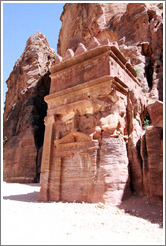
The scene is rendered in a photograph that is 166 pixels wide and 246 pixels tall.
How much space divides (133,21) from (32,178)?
18.0 m

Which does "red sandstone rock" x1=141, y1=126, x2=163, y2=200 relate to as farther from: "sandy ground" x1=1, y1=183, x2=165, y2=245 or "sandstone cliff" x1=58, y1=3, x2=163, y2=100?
"sandstone cliff" x1=58, y1=3, x2=163, y2=100

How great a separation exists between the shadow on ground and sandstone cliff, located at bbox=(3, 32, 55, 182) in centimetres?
1334

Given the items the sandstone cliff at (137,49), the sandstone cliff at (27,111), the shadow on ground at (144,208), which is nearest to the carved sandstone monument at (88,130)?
the shadow on ground at (144,208)

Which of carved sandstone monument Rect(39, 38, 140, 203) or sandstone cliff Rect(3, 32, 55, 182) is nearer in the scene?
carved sandstone monument Rect(39, 38, 140, 203)

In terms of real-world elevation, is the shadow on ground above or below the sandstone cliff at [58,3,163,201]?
below

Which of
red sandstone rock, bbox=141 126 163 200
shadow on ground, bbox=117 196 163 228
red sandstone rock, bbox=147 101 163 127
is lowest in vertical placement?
shadow on ground, bbox=117 196 163 228

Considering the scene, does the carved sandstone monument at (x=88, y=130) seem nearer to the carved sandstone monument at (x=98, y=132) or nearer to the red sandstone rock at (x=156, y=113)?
the carved sandstone monument at (x=98, y=132)

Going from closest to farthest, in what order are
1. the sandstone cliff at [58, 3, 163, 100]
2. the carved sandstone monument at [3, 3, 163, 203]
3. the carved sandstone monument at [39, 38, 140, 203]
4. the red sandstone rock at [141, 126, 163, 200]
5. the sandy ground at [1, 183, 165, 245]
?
the sandy ground at [1, 183, 165, 245] → the red sandstone rock at [141, 126, 163, 200] → the carved sandstone monument at [3, 3, 163, 203] → the carved sandstone monument at [39, 38, 140, 203] → the sandstone cliff at [58, 3, 163, 100]

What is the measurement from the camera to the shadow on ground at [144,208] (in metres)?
4.52

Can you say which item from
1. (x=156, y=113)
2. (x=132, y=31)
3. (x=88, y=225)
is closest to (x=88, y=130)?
(x=156, y=113)

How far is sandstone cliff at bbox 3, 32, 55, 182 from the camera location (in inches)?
728

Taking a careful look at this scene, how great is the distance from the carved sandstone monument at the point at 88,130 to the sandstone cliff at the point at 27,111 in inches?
433

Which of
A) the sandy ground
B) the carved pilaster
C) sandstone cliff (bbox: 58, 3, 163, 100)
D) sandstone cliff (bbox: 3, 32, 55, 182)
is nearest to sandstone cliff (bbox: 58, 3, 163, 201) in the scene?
sandstone cliff (bbox: 58, 3, 163, 100)

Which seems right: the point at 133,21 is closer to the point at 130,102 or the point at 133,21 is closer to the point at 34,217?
the point at 130,102
